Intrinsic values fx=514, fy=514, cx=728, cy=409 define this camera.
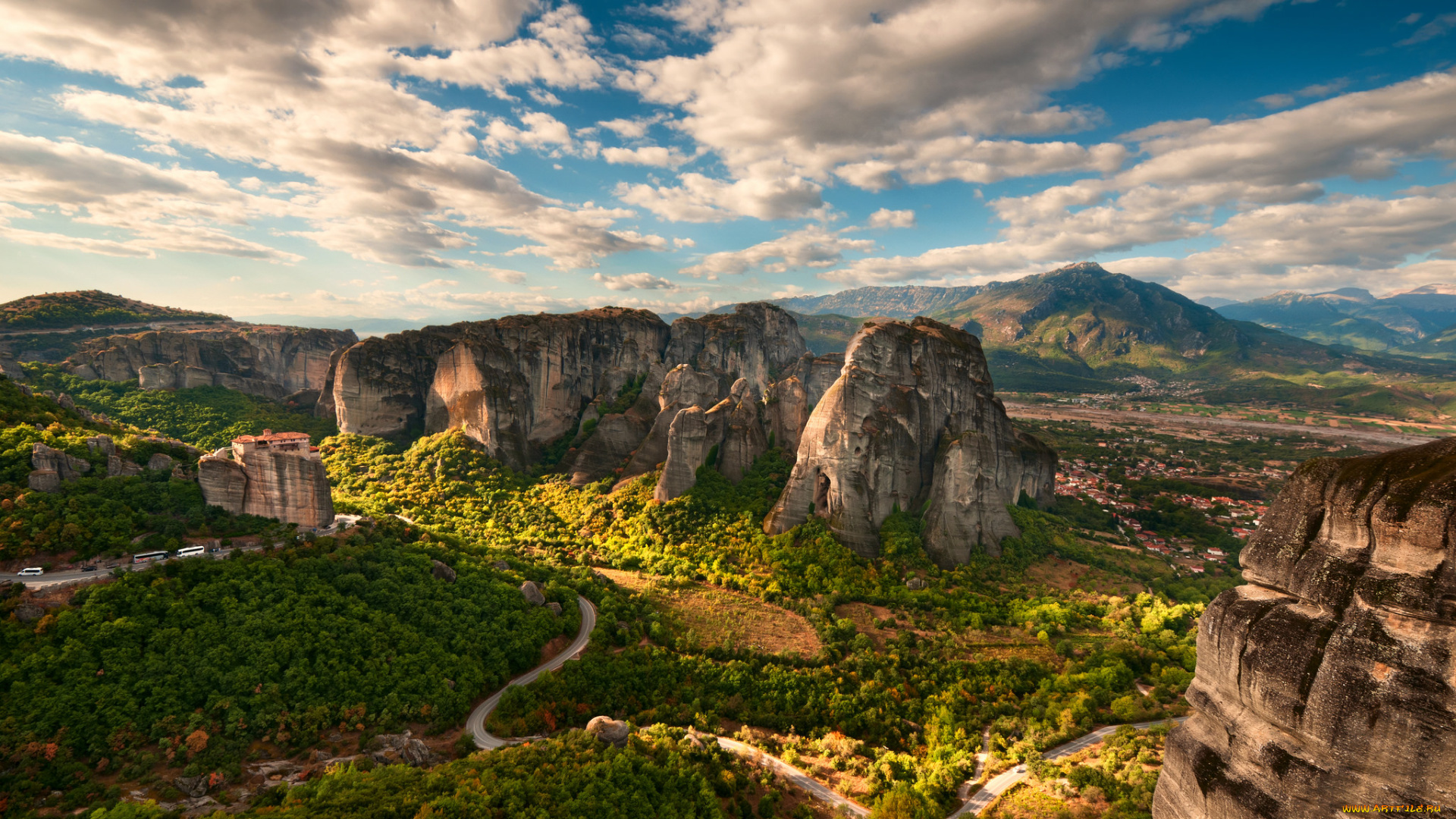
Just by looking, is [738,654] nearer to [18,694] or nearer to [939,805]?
[939,805]

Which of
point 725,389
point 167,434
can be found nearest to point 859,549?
point 725,389

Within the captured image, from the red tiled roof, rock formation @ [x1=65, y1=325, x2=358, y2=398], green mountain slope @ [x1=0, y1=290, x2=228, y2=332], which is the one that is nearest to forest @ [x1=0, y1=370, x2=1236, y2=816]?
the red tiled roof

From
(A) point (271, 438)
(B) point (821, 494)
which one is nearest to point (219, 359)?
(A) point (271, 438)

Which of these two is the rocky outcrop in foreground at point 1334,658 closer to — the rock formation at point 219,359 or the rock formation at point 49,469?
the rock formation at point 49,469

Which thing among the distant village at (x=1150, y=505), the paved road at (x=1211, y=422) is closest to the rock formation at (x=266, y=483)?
the distant village at (x=1150, y=505)

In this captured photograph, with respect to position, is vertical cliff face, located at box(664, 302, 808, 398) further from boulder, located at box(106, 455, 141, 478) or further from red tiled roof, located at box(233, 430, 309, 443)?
boulder, located at box(106, 455, 141, 478)
